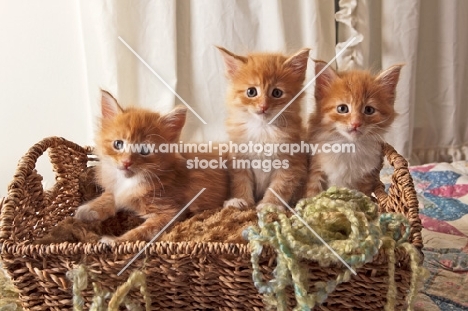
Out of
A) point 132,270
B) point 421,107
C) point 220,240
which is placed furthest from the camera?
point 421,107

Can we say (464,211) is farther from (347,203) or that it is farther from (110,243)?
(110,243)

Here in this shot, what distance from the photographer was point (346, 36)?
6.05 ft

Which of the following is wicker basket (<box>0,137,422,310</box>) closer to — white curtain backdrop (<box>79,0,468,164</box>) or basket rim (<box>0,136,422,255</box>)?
basket rim (<box>0,136,422,255</box>)

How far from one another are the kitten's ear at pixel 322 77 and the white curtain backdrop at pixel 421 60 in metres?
0.70

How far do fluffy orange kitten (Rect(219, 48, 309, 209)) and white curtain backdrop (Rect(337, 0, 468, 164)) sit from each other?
2.50 ft

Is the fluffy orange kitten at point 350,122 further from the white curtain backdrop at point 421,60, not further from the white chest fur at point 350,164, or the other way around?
the white curtain backdrop at point 421,60

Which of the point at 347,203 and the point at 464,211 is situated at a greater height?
the point at 347,203

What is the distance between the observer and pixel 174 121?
1076 millimetres

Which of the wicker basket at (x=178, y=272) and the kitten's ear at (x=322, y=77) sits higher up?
the kitten's ear at (x=322, y=77)

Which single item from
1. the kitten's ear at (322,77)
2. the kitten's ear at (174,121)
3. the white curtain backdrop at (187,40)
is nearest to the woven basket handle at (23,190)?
the kitten's ear at (174,121)

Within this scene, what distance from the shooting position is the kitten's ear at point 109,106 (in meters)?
1.07

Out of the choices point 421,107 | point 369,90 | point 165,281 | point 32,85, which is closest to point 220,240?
point 165,281

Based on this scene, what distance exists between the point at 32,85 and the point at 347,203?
4.32 feet

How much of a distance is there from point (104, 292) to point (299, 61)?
60cm
